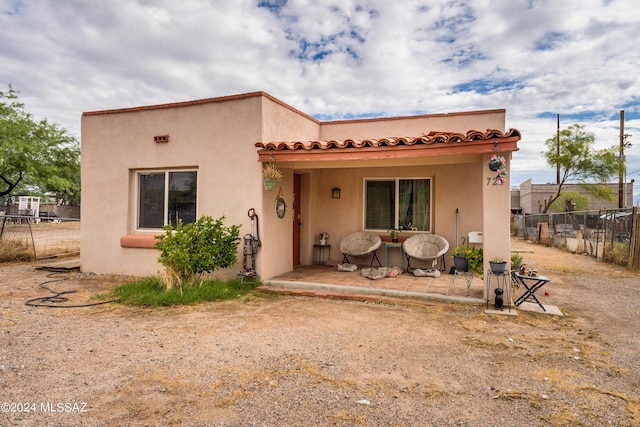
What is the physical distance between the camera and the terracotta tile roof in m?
5.55

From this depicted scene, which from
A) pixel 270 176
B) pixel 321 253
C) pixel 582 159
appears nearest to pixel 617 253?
pixel 321 253

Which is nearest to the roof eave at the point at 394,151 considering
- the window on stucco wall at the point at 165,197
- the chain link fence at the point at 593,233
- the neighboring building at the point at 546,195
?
the window on stucco wall at the point at 165,197

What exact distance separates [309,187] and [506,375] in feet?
20.5

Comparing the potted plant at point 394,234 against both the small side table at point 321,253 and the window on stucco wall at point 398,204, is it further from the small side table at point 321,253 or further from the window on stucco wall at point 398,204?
the small side table at point 321,253

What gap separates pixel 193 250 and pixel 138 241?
2.16 meters

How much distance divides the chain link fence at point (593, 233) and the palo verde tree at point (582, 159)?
22.1 ft

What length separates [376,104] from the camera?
13.9 m

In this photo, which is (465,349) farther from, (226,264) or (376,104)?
(376,104)

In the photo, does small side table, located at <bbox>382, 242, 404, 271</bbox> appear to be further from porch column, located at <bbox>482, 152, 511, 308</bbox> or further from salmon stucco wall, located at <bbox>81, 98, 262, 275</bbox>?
salmon stucco wall, located at <bbox>81, 98, 262, 275</bbox>

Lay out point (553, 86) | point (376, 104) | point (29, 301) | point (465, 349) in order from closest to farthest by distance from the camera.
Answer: point (465, 349) → point (29, 301) → point (376, 104) → point (553, 86)

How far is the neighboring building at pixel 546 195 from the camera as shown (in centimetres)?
2957

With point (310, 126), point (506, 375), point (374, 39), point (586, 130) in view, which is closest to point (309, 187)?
point (310, 126)

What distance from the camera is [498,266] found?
18.5 ft

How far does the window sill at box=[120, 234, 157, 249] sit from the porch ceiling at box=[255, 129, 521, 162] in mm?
2870
